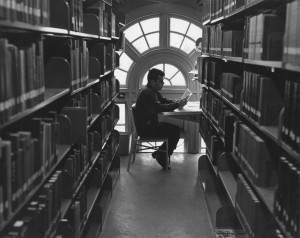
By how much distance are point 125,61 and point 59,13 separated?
13.6 ft

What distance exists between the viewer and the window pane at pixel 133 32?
6.70m

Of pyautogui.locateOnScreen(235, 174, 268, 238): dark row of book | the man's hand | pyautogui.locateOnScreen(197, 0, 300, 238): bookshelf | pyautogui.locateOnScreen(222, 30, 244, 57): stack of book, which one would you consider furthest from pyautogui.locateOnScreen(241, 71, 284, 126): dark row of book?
the man's hand

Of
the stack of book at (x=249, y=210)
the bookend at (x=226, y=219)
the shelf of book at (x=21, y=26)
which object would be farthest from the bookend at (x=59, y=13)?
the bookend at (x=226, y=219)

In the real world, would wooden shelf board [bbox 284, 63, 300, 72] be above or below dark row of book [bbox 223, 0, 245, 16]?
below

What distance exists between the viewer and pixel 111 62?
493 cm

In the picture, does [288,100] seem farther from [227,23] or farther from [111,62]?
[111,62]

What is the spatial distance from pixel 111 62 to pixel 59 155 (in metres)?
2.50

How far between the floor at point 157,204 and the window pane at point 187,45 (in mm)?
1775

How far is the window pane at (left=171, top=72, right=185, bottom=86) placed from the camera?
22.6 ft

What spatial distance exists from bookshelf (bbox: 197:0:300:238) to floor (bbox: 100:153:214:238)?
63cm

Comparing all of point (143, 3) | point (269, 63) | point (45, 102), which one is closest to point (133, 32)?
point (143, 3)

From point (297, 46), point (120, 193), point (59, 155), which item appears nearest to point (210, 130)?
point (120, 193)

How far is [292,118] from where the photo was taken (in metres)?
2.04

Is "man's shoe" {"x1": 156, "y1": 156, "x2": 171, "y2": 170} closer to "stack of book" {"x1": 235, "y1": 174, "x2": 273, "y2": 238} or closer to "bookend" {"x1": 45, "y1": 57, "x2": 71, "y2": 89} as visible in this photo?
"stack of book" {"x1": 235, "y1": 174, "x2": 273, "y2": 238}
